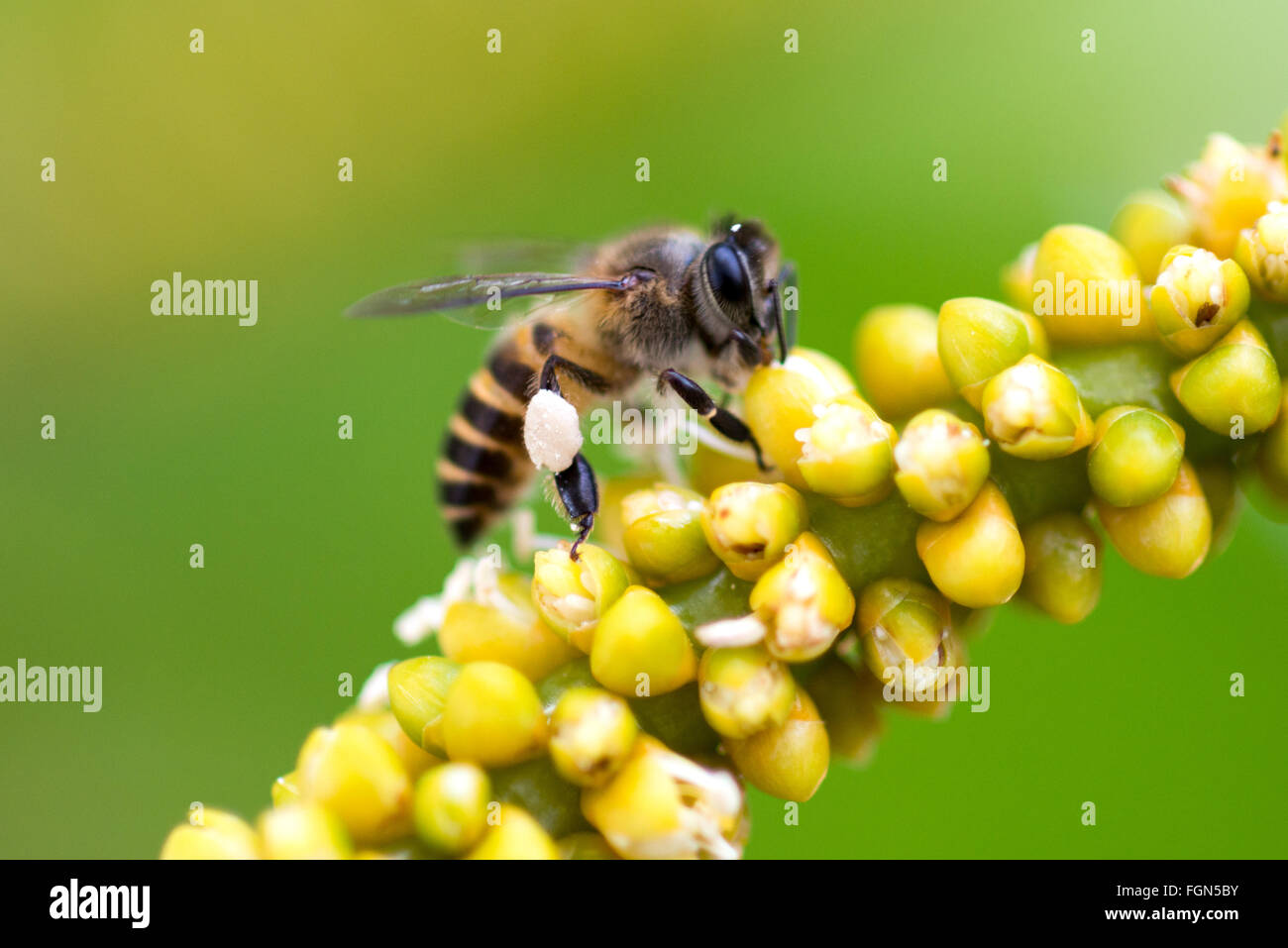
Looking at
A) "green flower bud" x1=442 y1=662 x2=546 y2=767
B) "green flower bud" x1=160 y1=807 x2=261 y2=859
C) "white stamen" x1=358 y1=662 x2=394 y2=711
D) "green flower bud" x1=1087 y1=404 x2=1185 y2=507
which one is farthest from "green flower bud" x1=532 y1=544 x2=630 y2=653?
"green flower bud" x1=1087 y1=404 x2=1185 y2=507

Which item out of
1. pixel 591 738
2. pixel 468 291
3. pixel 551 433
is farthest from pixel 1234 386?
pixel 468 291

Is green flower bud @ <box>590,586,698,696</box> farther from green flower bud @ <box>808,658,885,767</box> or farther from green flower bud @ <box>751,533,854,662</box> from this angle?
green flower bud @ <box>808,658,885,767</box>

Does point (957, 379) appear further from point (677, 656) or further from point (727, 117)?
point (727, 117)

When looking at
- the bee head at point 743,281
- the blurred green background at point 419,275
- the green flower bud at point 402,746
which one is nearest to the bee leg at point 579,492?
the bee head at point 743,281

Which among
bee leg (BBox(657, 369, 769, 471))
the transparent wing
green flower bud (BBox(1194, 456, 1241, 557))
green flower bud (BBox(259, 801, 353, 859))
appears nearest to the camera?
green flower bud (BBox(259, 801, 353, 859))

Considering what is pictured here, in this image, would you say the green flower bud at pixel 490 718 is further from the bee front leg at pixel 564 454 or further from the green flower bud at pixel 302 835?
the bee front leg at pixel 564 454
